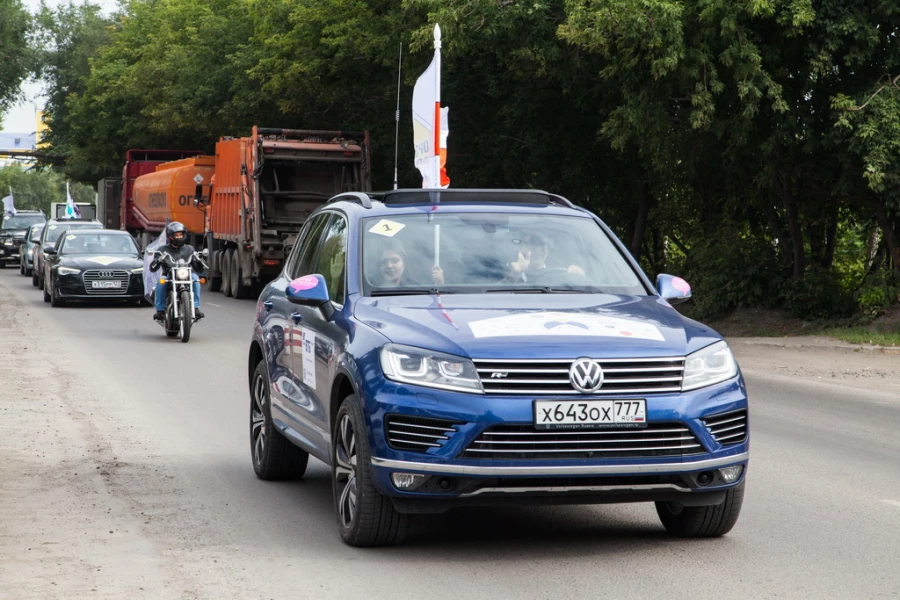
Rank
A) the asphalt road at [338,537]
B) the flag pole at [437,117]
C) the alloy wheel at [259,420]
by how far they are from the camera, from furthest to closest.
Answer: the flag pole at [437,117] < the alloy wheel at [259,420] < the asphalt road at [338,537]

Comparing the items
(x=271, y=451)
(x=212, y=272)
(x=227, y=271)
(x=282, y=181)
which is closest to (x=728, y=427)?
(x=271, y=451)

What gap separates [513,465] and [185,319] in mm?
14647

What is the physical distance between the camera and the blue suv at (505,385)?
647 cm

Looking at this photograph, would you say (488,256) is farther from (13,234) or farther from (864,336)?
(13,234)

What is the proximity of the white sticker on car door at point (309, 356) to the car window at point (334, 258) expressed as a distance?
0.25m

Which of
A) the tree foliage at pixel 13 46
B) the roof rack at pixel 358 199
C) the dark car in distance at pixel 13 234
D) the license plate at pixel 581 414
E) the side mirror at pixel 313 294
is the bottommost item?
the dark car in distance at pixel 13 234

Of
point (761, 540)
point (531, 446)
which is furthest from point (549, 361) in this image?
point (761, 540)

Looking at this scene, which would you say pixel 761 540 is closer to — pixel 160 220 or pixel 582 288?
pixel 582 288

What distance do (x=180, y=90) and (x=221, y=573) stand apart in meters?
45.6

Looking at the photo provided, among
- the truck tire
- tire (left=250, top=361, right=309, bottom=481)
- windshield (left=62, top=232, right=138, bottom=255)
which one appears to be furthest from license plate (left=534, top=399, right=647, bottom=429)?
the truck tire

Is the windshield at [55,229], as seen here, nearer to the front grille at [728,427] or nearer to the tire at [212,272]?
the tire at [212,272]

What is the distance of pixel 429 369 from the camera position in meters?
6.56

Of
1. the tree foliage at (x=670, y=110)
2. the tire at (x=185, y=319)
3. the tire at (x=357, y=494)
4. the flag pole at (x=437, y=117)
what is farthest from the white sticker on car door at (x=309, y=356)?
the flag pole at (x=437, y=117)

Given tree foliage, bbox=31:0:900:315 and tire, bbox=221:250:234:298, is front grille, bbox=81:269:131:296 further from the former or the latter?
tree foliage, bbox=31:0:900:315
